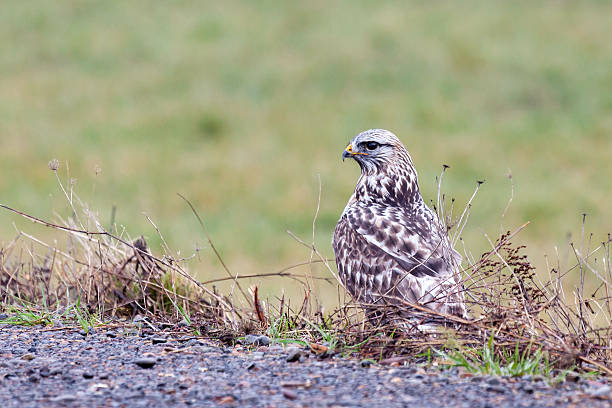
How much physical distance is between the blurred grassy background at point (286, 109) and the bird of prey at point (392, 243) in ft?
20.1

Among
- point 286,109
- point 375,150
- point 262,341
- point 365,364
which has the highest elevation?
point 286,109

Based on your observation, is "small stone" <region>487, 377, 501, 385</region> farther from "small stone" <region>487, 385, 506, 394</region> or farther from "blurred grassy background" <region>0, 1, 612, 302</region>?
"blurred grassy background" <region>0, 1, 612, 302</region>

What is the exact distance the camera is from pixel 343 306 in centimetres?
506

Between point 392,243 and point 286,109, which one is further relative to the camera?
point 286,109

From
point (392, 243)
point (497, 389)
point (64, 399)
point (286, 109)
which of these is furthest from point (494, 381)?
point (286, 109)

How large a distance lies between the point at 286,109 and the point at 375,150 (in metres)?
15.1

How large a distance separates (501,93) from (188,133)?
27.3ft

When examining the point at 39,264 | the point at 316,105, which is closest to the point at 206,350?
the point at 39,264

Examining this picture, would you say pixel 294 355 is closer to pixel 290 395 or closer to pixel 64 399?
pixel 290 395

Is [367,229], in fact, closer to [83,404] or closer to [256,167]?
[83,404]

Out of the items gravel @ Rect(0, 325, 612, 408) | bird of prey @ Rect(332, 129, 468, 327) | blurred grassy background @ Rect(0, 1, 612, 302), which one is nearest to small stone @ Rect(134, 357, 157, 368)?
gravel @ Rect(0, 325, 612, 408)

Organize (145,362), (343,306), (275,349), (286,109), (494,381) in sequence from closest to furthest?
1. (494,381)
2. (145,362)
3. (275,349)
4. (343,306)
5. (286,109)

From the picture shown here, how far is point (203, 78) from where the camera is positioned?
74.9ft

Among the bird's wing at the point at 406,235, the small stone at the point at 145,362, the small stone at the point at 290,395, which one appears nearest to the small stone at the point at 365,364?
the small stone at the point at 290,395
